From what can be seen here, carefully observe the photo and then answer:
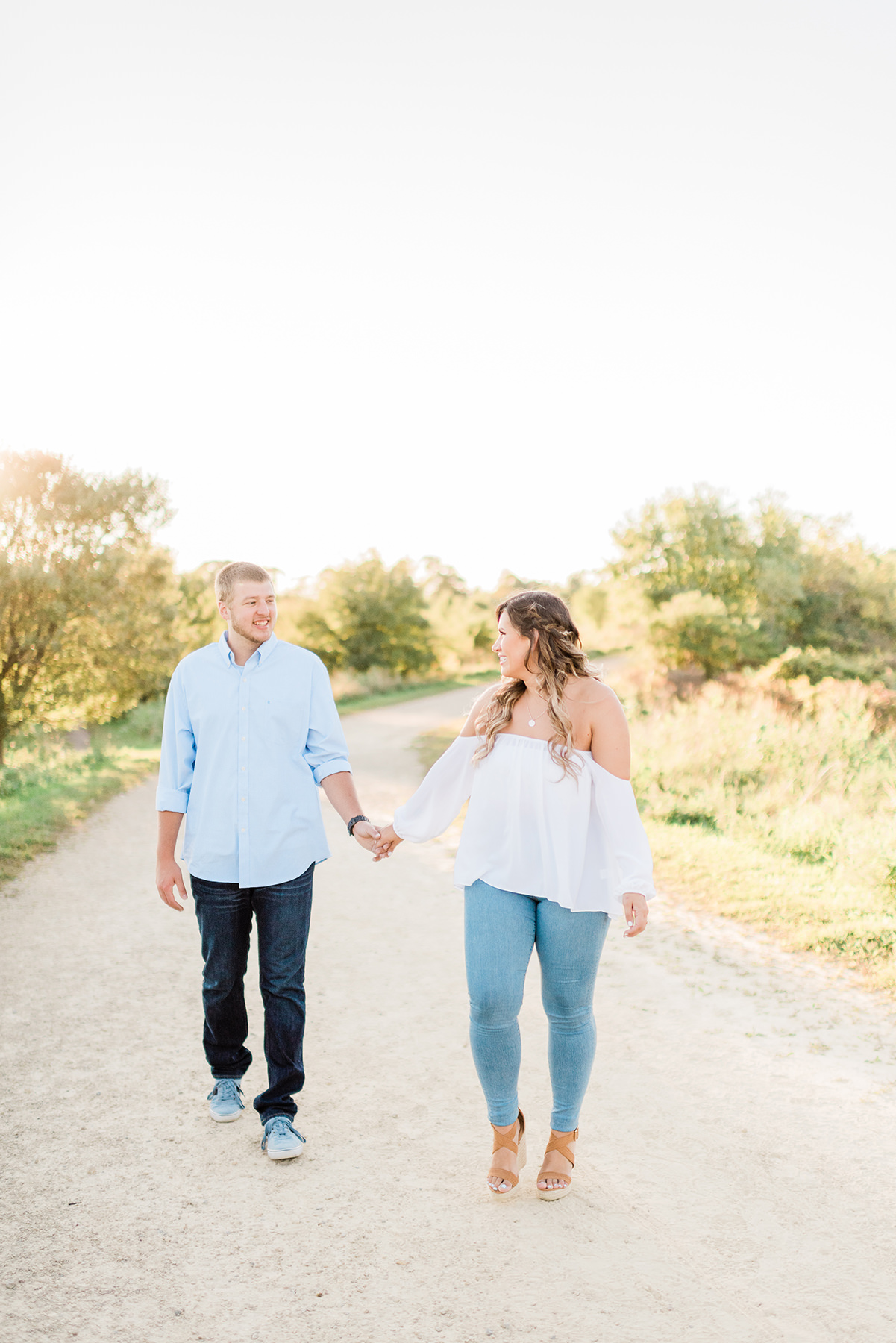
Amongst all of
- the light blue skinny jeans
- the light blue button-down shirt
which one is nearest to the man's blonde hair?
the light blue button-down shirt

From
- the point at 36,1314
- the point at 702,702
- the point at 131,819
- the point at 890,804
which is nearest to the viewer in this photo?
the point at 36,1314

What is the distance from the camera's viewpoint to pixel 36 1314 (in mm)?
2520

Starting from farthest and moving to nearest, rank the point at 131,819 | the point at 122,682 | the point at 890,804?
the point at 122,682 < the point at 131,819 < the point at 890,804

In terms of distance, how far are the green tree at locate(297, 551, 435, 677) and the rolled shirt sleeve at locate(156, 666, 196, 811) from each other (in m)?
32.8

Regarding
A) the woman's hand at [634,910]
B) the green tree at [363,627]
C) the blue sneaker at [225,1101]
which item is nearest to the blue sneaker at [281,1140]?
the blue sneaker at [225,1101]

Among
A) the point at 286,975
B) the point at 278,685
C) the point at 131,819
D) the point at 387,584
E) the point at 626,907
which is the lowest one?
the point at 131,819

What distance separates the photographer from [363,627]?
37.2m

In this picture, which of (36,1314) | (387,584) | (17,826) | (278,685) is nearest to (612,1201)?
(36,1314)

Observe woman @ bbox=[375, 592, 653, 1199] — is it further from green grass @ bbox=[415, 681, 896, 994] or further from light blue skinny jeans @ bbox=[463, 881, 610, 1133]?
A: green grass @ bbox=[415, 681, 896, 994]

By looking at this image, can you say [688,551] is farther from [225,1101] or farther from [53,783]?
[225,1101]

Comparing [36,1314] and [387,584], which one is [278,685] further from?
[387,584]

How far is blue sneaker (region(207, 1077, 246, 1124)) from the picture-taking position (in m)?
3.69

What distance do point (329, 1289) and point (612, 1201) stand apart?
1.03 m

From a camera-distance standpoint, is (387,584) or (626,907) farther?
(387,584)
